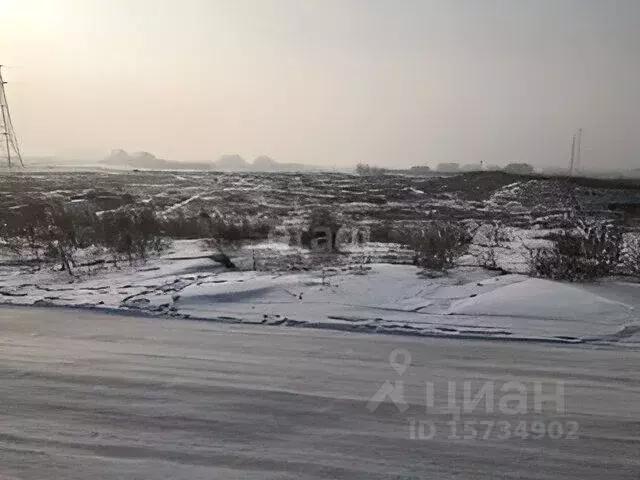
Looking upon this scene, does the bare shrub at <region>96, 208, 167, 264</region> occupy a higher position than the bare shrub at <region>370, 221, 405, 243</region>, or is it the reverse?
the bare shrub at <region>96, 208, 167, 264</region>

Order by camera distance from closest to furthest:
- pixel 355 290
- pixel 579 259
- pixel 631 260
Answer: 1. pixel 355 290
2. pixel 579 259
3. pixel 631 260

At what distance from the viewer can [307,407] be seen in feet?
13.9

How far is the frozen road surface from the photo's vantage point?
3.41 metres

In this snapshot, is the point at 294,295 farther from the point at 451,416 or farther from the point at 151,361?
the point at 451,416

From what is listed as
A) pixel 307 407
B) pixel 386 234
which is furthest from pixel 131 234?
pixel 307 407

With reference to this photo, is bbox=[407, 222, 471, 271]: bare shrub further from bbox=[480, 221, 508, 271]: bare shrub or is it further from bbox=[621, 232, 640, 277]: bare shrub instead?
bbox=[621, 232, 640, 277]: bare shrub

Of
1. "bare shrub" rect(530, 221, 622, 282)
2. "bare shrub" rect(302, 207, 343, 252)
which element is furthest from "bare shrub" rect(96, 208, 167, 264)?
"bare shrub" rect(530, 221, 622, 282)

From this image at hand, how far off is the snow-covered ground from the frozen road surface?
1.60 feet

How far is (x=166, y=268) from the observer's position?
9.95 meters

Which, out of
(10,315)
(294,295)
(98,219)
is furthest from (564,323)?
(98,219)

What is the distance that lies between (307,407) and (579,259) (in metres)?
6.73

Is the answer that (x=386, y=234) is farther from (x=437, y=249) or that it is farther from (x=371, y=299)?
(x=371, y=299)

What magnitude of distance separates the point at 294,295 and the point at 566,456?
4.83m

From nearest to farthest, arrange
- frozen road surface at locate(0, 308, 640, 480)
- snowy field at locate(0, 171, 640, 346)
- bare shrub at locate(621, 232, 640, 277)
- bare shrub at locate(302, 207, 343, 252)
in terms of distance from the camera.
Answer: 1. frozen road surface at locate(0, 308, 640, 480)
2. snowy field at locate(0, 171, 640, 346)
3. bare shrub at locate(621, 232, 640, 277)
4. bare shrub at locate(302, 207, 343, 252)
